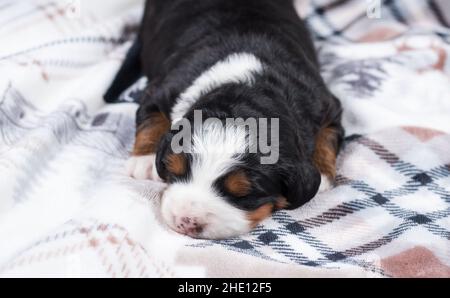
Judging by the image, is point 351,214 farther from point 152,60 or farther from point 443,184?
point 152,60

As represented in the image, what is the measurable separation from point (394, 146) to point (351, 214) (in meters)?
0.54

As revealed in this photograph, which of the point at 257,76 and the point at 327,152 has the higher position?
the point at 257,76

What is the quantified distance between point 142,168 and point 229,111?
67cm

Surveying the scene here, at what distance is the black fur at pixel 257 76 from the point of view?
247cm

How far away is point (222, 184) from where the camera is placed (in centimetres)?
236

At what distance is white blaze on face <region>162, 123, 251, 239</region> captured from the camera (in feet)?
7.68

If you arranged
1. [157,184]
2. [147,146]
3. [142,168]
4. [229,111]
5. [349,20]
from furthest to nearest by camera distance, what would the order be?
[349,20] < [147,146] < [142,168] < [157,184] < [229,111]

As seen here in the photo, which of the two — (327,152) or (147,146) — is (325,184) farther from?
(147,146)

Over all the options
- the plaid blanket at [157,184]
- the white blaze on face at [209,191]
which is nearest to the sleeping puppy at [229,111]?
the white blaze on face at [209,191]

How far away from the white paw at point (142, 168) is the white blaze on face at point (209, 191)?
1.62 ft

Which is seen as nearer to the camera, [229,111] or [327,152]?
[229,111]

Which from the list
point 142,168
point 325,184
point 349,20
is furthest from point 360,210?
point 349,20

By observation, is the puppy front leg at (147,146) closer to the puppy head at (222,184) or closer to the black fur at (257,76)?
the black fur at (257,76)
